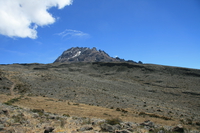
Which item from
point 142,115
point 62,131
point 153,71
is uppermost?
point 153,71

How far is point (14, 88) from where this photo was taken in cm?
3500

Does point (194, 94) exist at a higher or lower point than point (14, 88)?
lower

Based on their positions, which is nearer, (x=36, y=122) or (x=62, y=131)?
(x=62, y=131)

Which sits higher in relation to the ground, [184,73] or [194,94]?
[184,73]

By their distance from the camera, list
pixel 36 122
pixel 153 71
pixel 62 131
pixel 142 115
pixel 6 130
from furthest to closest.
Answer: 1. pixel 153 71
2. pixel 142 115
3. pixel 36 122
4. pixel 62 131
5. pixel 6 130

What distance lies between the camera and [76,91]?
3569 cm

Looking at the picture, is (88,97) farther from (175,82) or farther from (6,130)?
(175,82)

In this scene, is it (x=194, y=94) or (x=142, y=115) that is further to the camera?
(x=194, y=94)

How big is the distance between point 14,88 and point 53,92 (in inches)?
391

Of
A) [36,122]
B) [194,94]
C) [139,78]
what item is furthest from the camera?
[139,78]

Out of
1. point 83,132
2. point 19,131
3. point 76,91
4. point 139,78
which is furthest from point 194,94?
point 19,131

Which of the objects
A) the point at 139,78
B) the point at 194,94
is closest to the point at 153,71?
the point at 139,78

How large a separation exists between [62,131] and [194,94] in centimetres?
4294

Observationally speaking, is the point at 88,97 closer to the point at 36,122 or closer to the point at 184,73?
the point at 36,122
